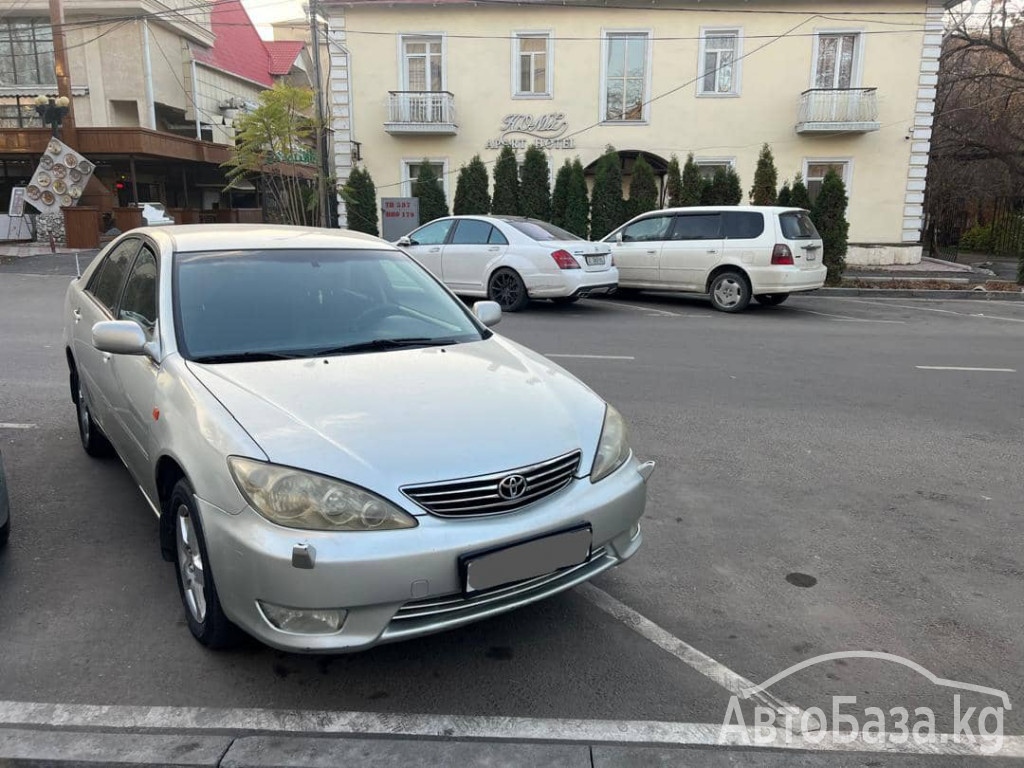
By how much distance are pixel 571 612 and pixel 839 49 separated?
22754 millimetres

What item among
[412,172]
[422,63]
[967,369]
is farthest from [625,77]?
[967,369]

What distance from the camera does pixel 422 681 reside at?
2883mm

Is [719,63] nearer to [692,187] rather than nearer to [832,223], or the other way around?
[692,187]

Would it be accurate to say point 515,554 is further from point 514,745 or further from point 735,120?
point 735,120

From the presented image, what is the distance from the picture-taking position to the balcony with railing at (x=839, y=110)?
2130 centimetres

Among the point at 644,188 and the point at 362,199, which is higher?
the point at 644,188

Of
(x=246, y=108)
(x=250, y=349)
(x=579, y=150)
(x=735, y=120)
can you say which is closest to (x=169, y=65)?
(x=246, y=108)

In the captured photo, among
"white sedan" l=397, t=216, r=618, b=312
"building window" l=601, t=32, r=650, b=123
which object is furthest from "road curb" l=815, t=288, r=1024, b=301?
"building window" l=601, t=32, r=650, b=123

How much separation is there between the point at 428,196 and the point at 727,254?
9.51 m

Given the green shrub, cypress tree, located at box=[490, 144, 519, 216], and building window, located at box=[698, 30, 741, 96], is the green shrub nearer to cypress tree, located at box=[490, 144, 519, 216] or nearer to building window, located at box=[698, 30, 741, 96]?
building window, located at box=[698, 30, 741, 96]

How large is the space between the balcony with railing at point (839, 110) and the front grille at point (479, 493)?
70.3 feet

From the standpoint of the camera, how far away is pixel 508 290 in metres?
12.5

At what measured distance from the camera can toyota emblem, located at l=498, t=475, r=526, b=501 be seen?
107 inches

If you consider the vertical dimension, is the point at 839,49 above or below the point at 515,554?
above
